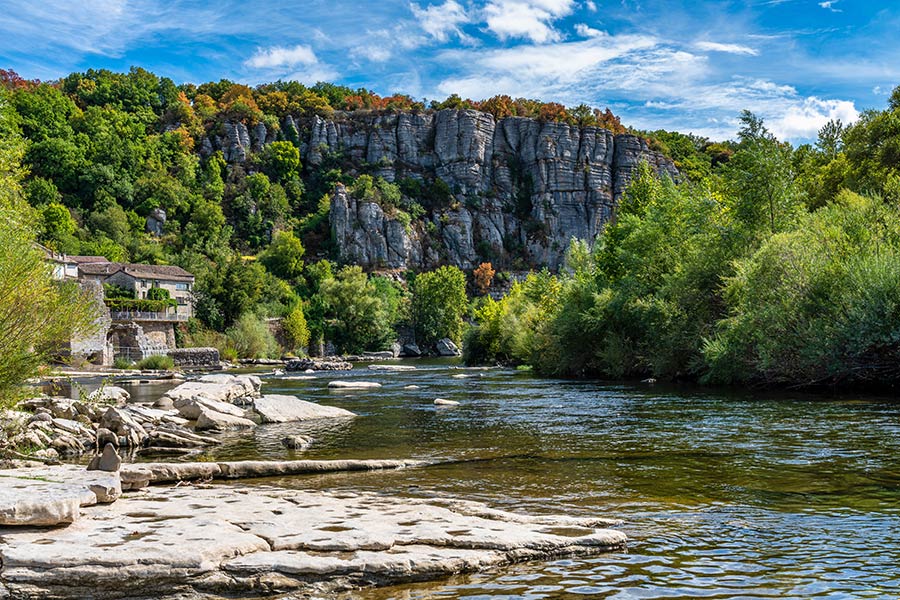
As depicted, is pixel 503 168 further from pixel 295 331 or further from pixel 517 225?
pixel 295 331

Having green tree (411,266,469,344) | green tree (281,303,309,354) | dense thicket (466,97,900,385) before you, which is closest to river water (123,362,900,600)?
dense thicket (466,97,900,385)

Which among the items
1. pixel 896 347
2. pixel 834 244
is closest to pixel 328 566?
A: pixel 896 347

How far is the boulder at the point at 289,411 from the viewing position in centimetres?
2317

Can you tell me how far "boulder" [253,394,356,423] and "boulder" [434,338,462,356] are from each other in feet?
286

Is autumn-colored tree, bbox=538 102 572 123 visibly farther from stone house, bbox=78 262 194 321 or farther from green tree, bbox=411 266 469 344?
stone house, bbox=78 262 194 321

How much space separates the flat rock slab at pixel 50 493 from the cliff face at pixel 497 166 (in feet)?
471

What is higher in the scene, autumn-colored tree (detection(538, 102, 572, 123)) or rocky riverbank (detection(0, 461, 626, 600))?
autumn-colored tree (detection(538, 102, 572, 123))

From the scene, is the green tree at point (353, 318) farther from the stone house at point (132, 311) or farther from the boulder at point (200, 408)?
the boulder at point (200, 408)

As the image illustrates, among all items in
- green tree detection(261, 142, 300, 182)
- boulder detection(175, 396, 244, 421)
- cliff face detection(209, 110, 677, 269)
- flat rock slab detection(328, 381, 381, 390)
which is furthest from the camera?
cliff face detection(209, 110, 677, 269)

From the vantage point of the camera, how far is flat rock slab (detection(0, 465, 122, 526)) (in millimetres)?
7484

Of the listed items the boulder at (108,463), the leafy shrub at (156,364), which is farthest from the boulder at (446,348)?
the boulder at (108,463)

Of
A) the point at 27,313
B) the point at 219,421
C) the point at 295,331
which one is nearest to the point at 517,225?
the point at 295,331

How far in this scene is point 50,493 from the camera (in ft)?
26.9

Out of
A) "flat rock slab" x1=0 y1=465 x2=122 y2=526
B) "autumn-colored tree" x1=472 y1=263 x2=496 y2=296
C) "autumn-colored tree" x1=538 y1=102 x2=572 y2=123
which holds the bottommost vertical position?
"flat rock slab" x1=0 y1=465 x2=122 y2=526
